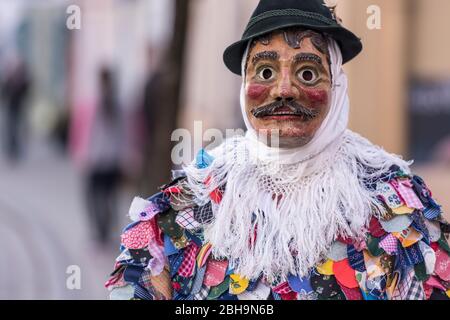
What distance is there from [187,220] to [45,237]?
308 inches

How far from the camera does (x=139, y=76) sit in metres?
14.9

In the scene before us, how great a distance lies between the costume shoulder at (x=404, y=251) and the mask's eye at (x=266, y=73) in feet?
1.80

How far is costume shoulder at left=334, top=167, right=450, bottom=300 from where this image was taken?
10.4ft

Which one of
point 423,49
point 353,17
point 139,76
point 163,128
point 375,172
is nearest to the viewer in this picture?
point 375,172

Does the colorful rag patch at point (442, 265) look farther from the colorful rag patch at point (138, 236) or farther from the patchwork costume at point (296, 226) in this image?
the colorful rag patch at point (138, 236)

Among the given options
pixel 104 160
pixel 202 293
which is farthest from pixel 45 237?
pixel 202 293

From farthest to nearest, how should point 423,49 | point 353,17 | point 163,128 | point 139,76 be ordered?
point 139,76
point 423,49
point 353,17
point 163,128

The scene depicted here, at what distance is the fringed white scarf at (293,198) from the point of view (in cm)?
323

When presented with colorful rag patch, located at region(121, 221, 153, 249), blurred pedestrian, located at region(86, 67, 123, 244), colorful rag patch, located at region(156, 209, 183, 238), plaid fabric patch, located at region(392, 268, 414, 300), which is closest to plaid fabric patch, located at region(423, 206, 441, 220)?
plaid fabric patch, located at region(392, 268, 414, 300)
